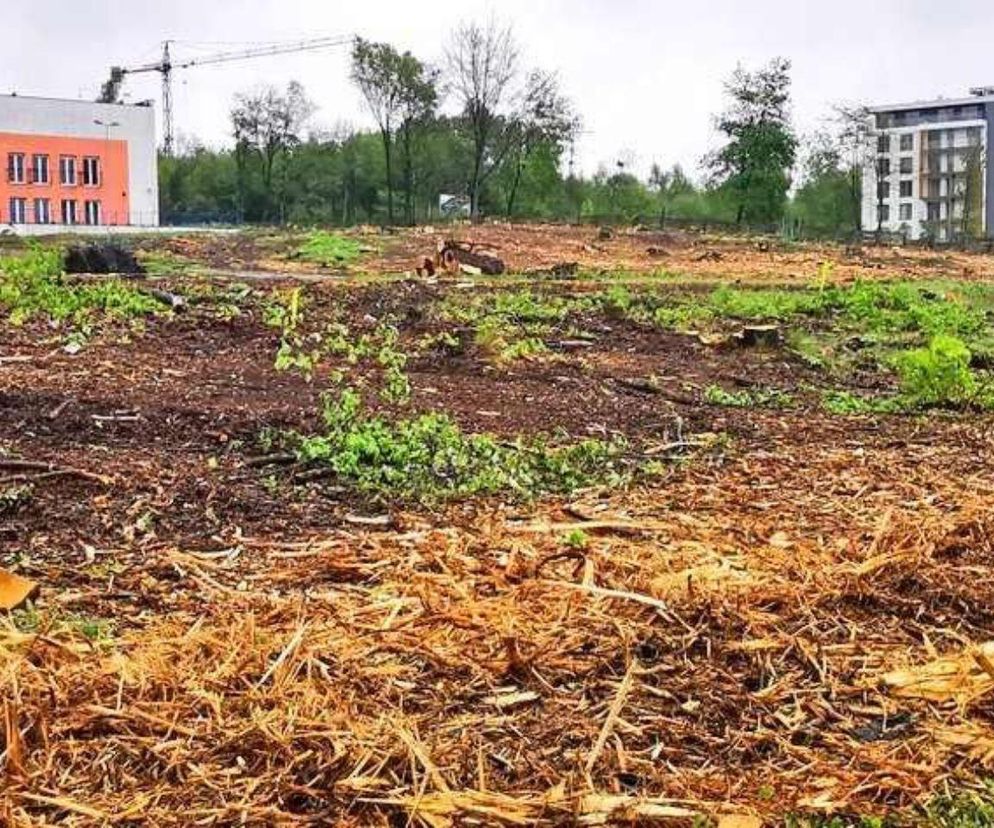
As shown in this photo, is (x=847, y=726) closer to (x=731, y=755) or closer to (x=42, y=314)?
(x=731, y=755)

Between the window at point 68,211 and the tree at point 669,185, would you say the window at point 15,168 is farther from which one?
the tree at point 669,185

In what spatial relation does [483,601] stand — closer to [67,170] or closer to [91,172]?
[67,170]

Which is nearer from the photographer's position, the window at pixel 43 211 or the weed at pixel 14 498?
the weed at pixel 14 498

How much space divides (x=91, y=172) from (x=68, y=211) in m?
2.72

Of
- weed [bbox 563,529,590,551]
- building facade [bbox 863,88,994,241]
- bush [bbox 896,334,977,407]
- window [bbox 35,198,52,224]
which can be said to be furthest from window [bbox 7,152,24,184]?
weed [bbox 563,529,590,551]

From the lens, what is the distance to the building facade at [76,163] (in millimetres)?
60062

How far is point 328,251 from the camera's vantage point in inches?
1039

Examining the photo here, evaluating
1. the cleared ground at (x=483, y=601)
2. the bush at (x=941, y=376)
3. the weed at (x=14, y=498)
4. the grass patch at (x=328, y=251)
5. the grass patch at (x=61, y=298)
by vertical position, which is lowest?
the cleared ground at (x=483, y=601)

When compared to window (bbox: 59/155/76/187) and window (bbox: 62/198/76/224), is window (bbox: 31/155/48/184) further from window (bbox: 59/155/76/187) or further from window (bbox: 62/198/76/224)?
window (bbox: 62/198/76/224)

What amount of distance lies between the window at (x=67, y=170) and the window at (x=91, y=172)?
0.61 meters

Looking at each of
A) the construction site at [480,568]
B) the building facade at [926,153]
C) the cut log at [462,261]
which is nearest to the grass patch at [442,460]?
A: the construction site at [480,568]

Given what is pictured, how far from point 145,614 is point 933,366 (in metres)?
6.51

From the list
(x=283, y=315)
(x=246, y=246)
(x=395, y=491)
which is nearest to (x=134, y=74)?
(x=246, y=246)

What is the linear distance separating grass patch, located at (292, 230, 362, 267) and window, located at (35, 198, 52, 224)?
36.0m
